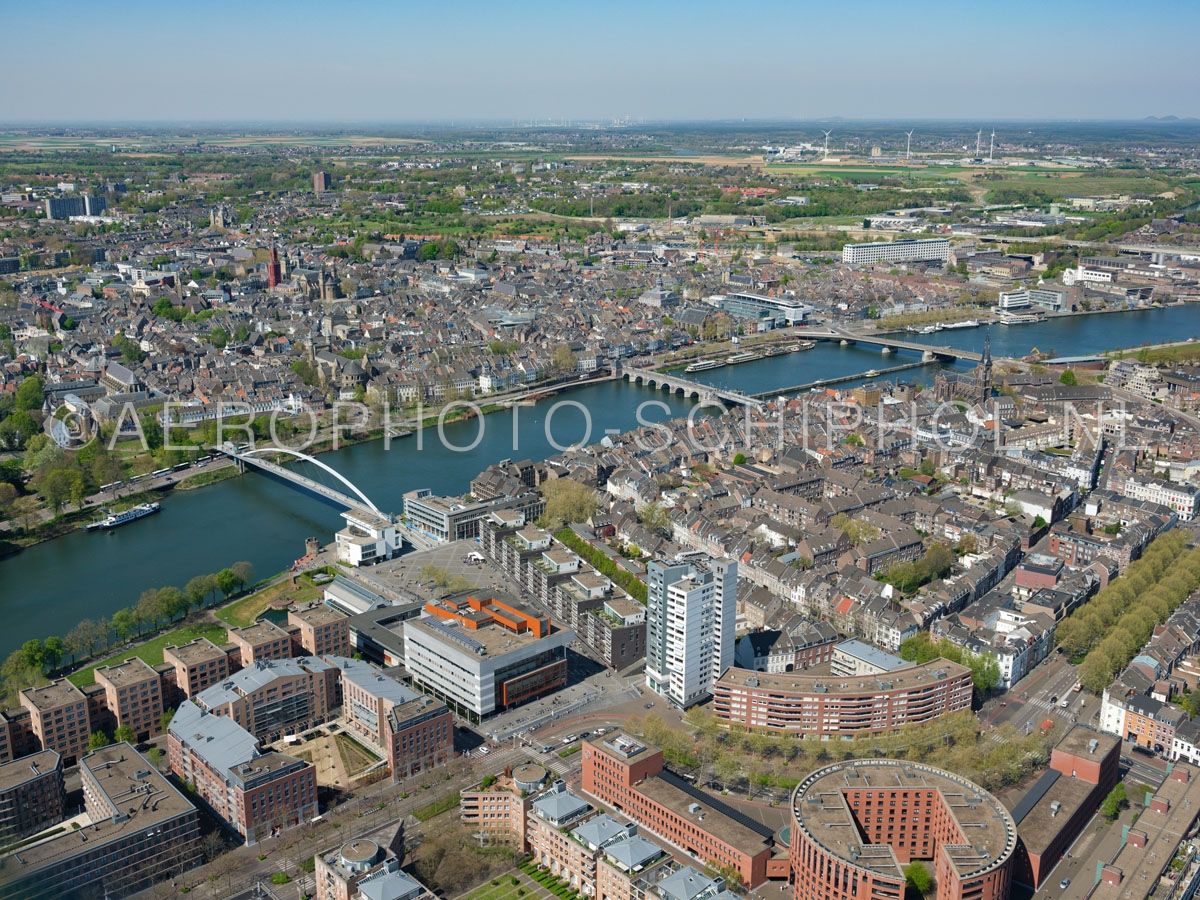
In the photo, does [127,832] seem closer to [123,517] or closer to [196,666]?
[196,666]

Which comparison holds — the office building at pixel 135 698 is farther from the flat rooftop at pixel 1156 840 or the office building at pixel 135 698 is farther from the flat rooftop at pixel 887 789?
the flat rooftop at pixel 1156 840

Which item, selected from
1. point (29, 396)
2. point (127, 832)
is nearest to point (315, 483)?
point (29, 396)

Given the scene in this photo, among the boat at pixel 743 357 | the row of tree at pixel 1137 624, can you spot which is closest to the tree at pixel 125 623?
the row of tree at pixel 1137 624

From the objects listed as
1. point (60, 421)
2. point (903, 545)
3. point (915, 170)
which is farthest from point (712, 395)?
point (915, 170)

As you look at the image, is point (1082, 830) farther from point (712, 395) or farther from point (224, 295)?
point (224, 295)

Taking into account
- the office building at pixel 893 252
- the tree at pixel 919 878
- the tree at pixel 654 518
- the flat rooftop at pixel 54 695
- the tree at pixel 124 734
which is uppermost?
the office building at pixel 893 252

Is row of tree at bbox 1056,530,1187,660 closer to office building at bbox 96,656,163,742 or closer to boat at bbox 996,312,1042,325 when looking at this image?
office building at bbox 96,656,163,742
